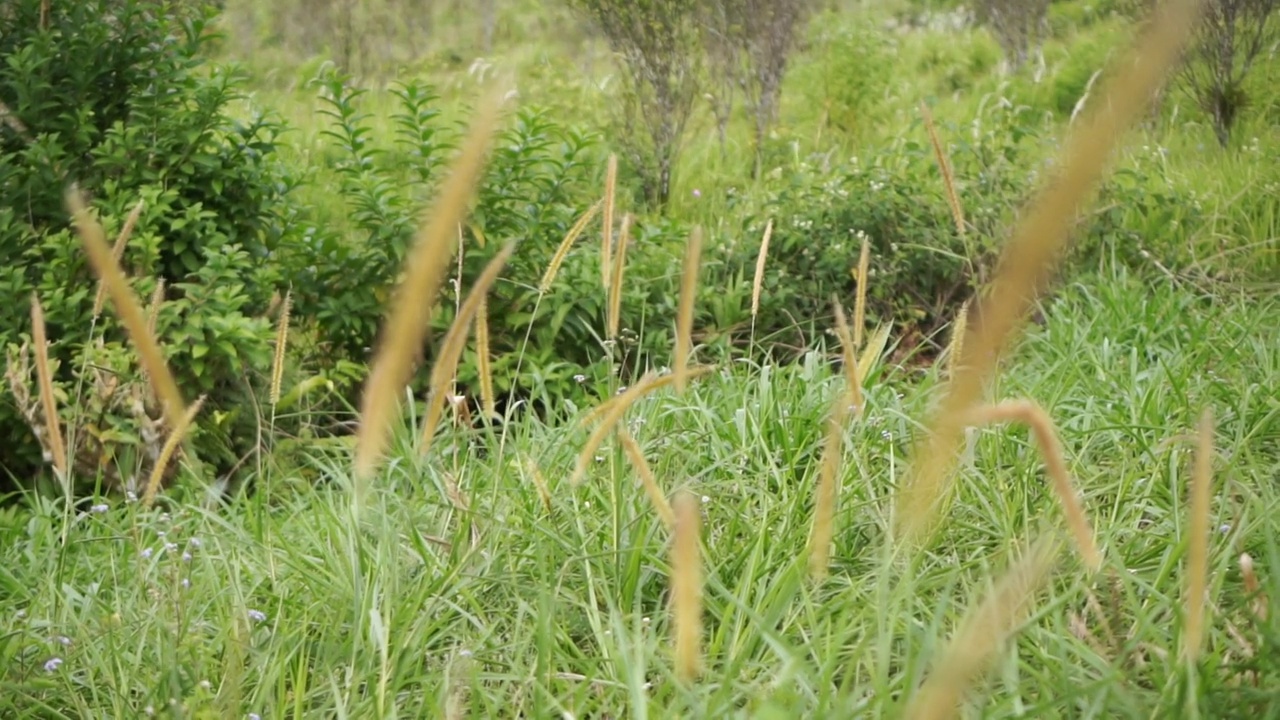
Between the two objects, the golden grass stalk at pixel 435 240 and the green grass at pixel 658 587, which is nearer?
the golden grass stalk at pixel 435 240

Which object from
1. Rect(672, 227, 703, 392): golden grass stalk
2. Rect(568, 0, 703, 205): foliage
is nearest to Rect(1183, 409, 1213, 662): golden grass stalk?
Rect(672, 227, 703, 392): golden grass stalk

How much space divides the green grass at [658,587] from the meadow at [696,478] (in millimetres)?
13

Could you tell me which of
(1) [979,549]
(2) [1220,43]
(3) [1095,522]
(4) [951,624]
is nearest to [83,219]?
(4) [951,624]

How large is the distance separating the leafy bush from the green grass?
0.68 meters

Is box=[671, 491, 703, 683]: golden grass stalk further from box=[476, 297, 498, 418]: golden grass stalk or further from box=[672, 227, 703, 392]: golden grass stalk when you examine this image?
box=[476, 297, 498, 418]: golden grass stalk

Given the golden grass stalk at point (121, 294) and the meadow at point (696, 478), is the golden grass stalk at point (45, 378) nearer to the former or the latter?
the meadow at point (696, 478)

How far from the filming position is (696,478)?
242 centimetres

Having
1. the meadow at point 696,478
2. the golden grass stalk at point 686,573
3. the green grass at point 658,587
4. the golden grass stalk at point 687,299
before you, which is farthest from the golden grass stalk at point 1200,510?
the golden grass stalk at point 687,299

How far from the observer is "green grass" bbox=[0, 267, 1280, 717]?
5.25ft

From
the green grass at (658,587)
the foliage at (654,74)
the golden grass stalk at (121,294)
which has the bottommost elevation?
the green grass at (658,587)

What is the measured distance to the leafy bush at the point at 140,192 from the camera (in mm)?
3438

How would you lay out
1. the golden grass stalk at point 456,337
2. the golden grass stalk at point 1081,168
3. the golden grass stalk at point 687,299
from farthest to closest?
the golden grass stalk at point 687,299, the golden grass stalk at point 456,337, the golden grass stalk at point 1081,168

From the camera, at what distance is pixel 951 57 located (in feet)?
34.4

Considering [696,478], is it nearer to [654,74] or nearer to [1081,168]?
[1081,168]
